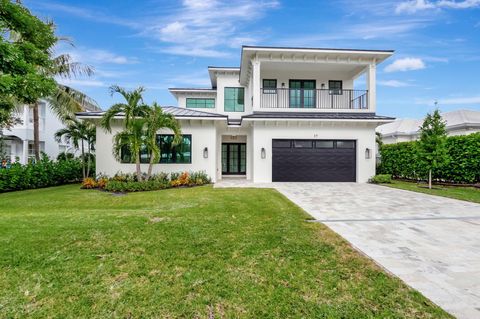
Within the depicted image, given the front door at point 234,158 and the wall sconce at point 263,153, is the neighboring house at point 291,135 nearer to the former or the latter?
the wall sconce at point 263,153

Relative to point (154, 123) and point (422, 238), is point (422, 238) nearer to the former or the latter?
point (422, 238)

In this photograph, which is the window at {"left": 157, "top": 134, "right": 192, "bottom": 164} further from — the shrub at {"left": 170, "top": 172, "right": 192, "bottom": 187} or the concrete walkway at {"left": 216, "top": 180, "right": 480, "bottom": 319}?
the concrete walkway at {"left": 216, "top": 180, "right": 480, "bottom": 319}

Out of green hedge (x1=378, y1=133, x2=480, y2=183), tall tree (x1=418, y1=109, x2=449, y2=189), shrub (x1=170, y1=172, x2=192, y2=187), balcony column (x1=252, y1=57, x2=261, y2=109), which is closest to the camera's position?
green hedge (x1=378, y1=133, x2=480, y2=183)

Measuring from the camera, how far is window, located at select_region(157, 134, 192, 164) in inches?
532

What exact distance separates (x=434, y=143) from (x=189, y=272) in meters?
12.8

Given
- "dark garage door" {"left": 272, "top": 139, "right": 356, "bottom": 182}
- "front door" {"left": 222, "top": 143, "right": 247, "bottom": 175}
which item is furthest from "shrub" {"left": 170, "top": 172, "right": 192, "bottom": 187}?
"front door" {"left": 222, "top": 143, "right": 247, "bottom": 175}

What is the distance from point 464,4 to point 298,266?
16547 millimetres

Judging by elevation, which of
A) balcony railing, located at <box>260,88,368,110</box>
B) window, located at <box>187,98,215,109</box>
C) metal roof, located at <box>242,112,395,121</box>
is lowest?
metal roof, located at <box>242,112,395,121</box>

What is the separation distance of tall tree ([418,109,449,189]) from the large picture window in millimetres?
11623

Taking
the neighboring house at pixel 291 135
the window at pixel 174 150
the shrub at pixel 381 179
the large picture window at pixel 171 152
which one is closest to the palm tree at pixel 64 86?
the neighboring house at pixel 291 135

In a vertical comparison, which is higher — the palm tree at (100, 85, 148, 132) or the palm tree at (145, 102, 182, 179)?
the palm tree at (100, 85, 148, 132)

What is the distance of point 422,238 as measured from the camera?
438cm

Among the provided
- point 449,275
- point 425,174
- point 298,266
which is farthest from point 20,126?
point 425,174

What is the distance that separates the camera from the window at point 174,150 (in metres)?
13.5
